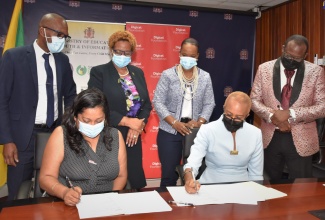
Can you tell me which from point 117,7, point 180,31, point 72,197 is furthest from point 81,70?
point 72,197

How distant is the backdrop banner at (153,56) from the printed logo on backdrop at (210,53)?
52cm

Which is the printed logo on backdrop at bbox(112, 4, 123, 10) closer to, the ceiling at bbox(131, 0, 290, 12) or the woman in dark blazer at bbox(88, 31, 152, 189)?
the ceiling at bbox(131, 0, 290, 12)

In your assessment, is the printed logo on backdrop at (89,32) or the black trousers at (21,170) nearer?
the black trousers at (21,170)

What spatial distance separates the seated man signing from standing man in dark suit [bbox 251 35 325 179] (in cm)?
47

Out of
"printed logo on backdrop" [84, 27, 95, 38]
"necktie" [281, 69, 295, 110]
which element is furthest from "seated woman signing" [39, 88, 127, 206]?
"printed logo on backdrop" [84, 27, 95, 38]

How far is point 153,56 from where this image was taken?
5.06 m

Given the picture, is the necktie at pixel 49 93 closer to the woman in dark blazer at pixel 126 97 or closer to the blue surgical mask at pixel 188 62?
the woman in dark blazer at pixel 126 97

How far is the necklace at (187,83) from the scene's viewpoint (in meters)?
3.13

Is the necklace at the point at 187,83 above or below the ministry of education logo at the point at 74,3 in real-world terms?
below

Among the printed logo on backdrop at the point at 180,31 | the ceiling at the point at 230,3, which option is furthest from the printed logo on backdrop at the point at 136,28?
the ceiling at the point at 230,3

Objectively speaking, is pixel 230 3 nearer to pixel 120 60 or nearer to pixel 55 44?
pixel 120 60

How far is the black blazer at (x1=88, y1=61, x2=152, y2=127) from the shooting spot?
274 cm

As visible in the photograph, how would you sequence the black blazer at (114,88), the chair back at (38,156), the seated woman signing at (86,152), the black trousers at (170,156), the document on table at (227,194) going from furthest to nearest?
the black trousers at (170,156), the black blazer at (114,88), the chair back at (38,156), the seated woman signing at (86,152), the document on table at (227,194)

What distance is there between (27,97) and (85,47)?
2.32 m
